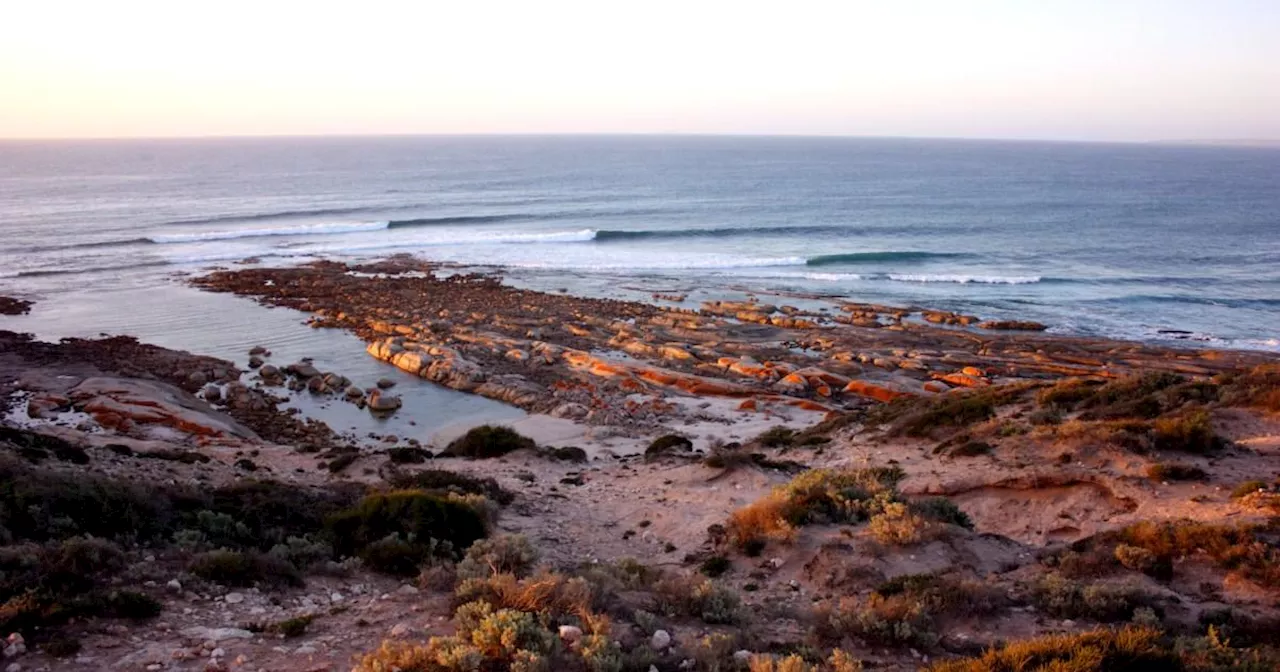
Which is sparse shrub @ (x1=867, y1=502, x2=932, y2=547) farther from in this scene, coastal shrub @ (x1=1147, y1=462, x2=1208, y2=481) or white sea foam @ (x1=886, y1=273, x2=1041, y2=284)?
white sea foam @ (x1=886, y1=273, x2=1041, y2=284)

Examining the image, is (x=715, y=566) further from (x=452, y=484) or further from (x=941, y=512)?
(x=452, y=484)

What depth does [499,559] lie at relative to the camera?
910 centimetres

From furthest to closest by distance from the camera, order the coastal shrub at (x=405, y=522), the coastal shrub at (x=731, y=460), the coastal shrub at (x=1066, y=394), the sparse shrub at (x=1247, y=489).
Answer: the coastal shrub at (x=1066, y=394) → the coastal shrub at (x=731, y=460) → the sparse shrub at (x=1247, y=489) → the coastal shrub at (x=405, y=522)

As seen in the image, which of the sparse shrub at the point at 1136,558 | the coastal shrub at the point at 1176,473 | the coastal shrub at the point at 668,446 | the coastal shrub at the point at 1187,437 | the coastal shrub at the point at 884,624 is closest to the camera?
the coastal shrub at the point at 884,624

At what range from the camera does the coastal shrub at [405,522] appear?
10.5 metres

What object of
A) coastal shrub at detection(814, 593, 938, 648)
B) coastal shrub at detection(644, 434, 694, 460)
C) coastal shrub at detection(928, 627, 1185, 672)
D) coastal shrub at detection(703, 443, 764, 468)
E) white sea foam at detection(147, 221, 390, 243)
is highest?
white sea foam at detection(147, 221, 390, 243)

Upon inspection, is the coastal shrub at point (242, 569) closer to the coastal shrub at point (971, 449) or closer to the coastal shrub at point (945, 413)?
the coastal shrub at point (971, 449)

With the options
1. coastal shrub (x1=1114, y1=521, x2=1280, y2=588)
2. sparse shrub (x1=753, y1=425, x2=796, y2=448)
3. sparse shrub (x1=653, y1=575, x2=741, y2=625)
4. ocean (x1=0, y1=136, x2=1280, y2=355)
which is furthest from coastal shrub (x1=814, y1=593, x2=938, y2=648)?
ocean (x1=0, y1=136, x2=1280, y2=355)

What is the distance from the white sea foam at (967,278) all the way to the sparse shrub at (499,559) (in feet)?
146

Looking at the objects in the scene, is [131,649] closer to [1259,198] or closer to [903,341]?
[903,341]

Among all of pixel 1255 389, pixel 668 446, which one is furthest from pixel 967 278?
pixel 668 446

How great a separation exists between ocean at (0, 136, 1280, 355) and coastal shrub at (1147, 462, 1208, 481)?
2795cm

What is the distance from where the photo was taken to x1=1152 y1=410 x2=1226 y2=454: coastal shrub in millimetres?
13492

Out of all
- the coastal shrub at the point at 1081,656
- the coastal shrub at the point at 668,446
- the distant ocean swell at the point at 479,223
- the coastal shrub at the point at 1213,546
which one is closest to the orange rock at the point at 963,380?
the coastal shrub at the point at 668,446
